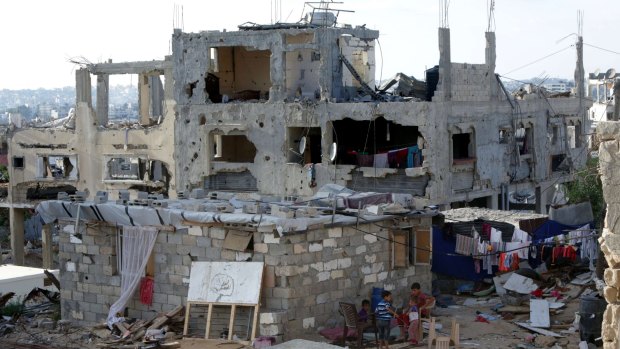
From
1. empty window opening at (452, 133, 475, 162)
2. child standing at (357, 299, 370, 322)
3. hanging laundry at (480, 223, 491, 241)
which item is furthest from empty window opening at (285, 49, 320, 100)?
child standing at (357, 299, 370, 322)

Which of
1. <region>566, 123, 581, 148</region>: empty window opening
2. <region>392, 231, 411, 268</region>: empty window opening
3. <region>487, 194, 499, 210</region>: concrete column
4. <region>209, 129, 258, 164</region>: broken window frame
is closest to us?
<region>392, 231, 411, 268</region>: empty window opening

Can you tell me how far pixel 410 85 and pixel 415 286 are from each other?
1646 centimetres

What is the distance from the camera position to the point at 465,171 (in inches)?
1332

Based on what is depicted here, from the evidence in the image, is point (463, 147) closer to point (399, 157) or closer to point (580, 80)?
point (399, 157)

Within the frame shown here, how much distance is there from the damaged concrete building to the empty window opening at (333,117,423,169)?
43 mm

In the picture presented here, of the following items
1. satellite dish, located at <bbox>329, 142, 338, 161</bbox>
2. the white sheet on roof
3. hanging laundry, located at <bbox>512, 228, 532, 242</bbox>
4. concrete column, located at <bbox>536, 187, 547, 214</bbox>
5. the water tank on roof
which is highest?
the water tank on roof

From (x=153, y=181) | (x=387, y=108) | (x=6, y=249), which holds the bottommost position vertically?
(x=6, y=249)

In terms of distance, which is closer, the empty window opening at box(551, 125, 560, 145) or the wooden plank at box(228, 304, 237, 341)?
the wooden plank at box(228, 304, 237, 341)

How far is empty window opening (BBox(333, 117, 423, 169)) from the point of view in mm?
32906

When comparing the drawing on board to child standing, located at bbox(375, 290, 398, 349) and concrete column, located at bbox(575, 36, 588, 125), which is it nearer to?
child standing, located at bbox(375, 290, 398, 349)

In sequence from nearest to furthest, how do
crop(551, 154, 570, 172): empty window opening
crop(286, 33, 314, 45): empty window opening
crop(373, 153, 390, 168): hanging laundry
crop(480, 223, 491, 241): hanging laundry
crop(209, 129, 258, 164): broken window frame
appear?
crop(480, 223, 491, 241): hanging laundry < crop(373, 153, 390, 168): hanging laundry < crop(286, 33, 314, 45): empty window opening < crop(209, 129, 258, 164): broken window frame < crop(551, 154, 570, 172): empty window opening

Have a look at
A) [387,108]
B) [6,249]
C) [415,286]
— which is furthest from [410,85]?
[6,249]

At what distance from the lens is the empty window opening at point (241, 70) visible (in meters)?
38.6

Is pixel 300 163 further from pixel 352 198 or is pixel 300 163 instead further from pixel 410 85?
pixel 352 198
